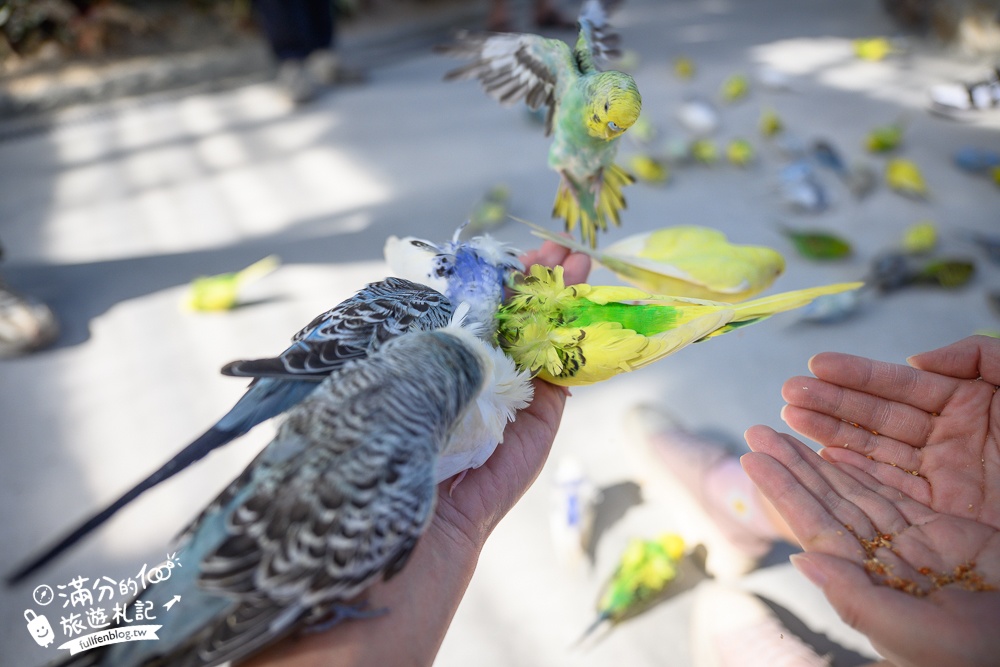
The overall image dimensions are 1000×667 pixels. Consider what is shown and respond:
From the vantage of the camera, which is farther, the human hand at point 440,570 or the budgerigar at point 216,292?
the budgerigar at point 216,292

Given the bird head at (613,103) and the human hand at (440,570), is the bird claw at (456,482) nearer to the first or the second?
the human hand at (440,570)

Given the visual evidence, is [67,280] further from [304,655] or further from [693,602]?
[693,602]

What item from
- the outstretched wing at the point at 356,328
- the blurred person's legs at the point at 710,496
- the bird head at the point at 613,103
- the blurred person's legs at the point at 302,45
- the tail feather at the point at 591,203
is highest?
the blurred person's legs at the point at 302,45

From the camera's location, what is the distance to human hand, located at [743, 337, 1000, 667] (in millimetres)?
631

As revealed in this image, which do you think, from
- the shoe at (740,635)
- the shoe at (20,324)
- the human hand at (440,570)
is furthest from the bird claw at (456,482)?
the shoe at (20,324)

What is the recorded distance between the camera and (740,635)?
1032 millimetres

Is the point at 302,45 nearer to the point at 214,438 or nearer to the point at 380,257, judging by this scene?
the point at 380,257

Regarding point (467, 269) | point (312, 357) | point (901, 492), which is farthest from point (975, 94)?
point (312, 357)

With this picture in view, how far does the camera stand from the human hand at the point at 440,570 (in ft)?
2.22

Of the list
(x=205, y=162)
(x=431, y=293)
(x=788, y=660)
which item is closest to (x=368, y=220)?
(x=205, y=162)

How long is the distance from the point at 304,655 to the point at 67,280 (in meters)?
1.70

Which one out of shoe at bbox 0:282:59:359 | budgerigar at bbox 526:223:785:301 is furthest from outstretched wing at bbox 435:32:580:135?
shoe at bbox 0:282:59:359

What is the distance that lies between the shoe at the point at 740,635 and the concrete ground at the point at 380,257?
0.16 feet

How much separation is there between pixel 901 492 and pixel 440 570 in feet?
2.21
